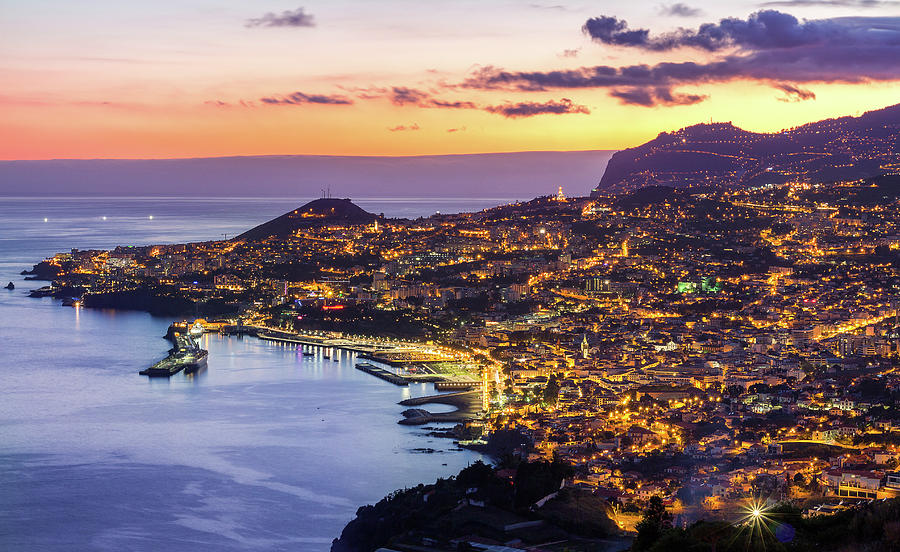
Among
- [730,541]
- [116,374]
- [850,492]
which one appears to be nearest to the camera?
[730,541]

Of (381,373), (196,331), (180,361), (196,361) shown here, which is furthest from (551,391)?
(196,331)

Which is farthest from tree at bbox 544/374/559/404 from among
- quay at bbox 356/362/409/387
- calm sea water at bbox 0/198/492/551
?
quay at bbox 356/362/409/387

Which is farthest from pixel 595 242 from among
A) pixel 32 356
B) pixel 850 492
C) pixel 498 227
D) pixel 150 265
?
pixel 850 492

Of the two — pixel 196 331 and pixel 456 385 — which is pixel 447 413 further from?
pixel 196 331

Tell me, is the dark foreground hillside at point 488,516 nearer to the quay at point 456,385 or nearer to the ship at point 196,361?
the quay at point 456,385

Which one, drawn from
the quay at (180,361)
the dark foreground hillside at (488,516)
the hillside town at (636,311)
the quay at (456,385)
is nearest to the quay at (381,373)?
the quay at (456,385)

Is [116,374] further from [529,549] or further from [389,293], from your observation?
[529,549]

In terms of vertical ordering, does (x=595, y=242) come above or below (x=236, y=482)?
above
